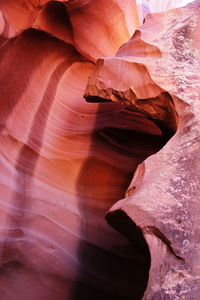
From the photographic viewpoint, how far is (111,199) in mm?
3119

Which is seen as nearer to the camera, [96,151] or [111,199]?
[111,199]

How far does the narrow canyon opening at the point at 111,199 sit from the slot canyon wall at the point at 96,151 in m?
0.01

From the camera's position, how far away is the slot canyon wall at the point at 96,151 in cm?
158

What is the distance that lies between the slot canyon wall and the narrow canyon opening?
0.03 feet

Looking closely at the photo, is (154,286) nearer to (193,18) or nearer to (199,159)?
(199,159)

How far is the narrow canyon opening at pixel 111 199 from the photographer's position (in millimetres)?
2521

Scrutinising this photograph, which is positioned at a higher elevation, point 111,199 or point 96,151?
point 96,151

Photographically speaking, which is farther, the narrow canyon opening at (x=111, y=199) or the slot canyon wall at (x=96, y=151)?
the narrow canyon opening at (x=111, y=199)

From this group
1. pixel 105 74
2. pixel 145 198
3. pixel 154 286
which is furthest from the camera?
pixel 105 74

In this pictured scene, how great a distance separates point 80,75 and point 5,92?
1201mm

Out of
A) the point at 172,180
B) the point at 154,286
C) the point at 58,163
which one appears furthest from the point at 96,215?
the point at 154,286

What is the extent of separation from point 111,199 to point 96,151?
0.51 metres

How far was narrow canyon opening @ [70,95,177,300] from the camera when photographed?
2521mm

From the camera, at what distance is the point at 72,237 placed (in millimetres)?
2734
